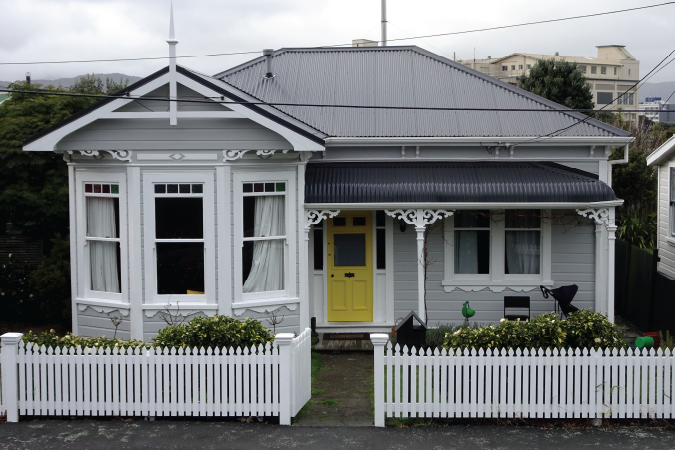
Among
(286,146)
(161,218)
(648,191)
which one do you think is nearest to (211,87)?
(286,146)

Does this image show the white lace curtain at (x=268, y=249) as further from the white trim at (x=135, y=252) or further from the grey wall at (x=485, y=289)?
the grey wall at (x=485, y=289)

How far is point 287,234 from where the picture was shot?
1202cm

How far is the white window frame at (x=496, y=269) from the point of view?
1358cm

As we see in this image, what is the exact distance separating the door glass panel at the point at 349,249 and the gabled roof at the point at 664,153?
7.08 meters

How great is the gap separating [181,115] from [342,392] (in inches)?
195

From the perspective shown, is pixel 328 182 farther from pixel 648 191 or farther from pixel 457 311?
pixel 648 191

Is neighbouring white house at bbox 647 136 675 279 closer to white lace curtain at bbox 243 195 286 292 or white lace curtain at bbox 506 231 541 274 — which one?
white lace curtain at bbox 506 231 541 274

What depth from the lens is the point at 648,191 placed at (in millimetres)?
25375

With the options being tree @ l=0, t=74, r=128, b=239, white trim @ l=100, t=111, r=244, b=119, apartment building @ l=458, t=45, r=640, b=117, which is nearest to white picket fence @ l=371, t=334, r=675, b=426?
white trim @ l=100, t=111, r=244, b=119

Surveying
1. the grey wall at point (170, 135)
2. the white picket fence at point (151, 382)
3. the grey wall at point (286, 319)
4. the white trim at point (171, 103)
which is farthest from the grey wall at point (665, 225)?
the white picket fence at point (151, 382)

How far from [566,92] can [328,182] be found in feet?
84.1

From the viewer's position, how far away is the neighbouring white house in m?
16.0

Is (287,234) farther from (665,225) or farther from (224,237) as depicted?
(665,225)

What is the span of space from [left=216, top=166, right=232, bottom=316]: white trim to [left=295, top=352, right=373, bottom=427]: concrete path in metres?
1.95
